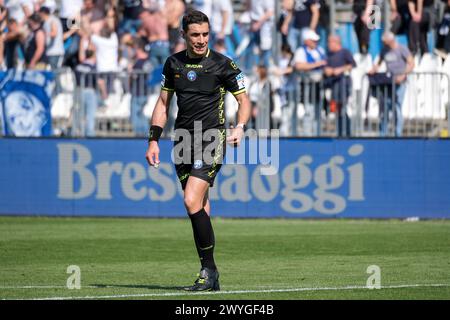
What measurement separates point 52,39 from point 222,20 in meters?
3.54

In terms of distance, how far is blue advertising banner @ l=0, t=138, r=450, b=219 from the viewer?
18781 mm

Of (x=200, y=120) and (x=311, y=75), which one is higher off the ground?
(x=311, y=75)

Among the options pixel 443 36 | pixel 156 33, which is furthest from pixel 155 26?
pixel 443 36

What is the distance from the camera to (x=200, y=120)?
10055 millimetres

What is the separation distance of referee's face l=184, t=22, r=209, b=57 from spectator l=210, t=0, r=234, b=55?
11.3 m

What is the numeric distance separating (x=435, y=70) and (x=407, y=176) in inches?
85.9

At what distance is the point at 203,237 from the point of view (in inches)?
394

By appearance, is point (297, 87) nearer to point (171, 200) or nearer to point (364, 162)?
point (364, 162)

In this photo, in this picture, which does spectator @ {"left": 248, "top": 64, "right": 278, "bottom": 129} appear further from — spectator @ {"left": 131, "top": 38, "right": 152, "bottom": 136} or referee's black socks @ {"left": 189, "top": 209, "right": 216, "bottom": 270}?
referee's black socks @ {"left": 189, "top": 209, "right": 216, "bottom": 270}

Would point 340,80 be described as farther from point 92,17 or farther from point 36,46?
point 36,46

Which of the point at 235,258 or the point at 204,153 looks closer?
the point at 204,153
